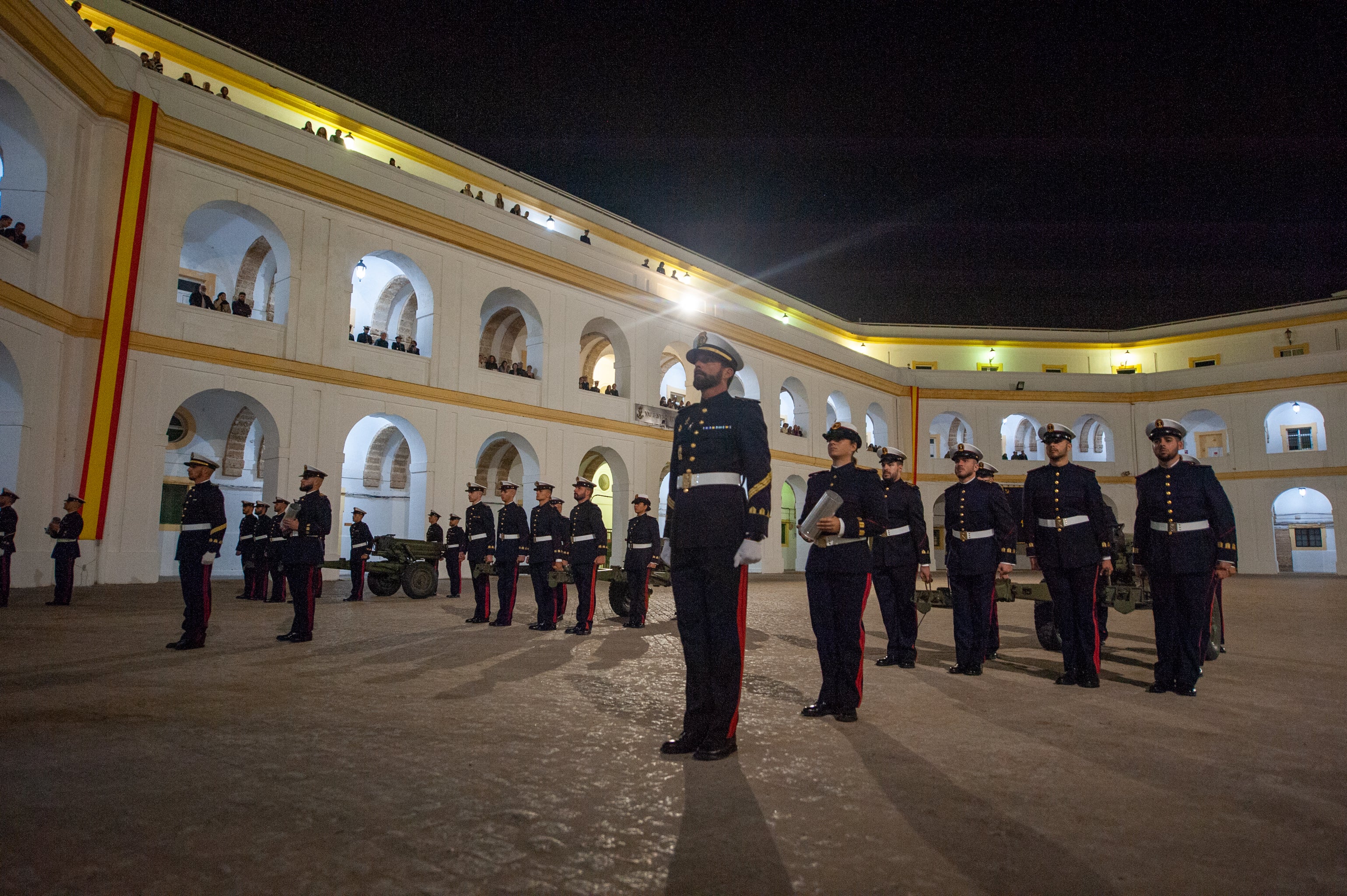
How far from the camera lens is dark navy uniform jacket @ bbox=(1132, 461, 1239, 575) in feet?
18.9

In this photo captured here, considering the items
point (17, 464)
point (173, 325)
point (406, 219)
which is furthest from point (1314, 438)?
point (17, 464)

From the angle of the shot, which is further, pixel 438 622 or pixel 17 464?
pixel 17 464

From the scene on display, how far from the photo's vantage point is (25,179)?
12.8 m

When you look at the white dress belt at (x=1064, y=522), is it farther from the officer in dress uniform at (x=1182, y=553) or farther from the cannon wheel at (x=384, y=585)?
the cannon wheel at (x=384, y=585)

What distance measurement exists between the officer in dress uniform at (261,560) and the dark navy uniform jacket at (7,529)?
10.1 ft

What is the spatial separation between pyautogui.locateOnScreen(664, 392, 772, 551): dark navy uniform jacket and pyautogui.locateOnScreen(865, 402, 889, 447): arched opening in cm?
2917

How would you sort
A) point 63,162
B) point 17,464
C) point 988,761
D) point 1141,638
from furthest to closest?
1. point 63,162
2. point 17,464
3. point 1141,638
4. point 988,761

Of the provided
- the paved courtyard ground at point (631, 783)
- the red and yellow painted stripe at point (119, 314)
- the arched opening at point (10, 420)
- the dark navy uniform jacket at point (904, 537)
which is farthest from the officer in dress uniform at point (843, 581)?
the red and yellow painted stripe at point (119, 314)

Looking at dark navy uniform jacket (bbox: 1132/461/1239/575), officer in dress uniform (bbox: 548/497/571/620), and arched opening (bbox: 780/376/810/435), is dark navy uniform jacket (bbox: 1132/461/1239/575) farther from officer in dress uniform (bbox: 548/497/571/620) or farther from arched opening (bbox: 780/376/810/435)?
arched opening (bbox: 780/376/810/435)

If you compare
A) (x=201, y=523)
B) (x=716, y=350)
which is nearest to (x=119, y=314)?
(x=201, y=523)

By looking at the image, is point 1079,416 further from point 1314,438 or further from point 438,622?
point 438,622

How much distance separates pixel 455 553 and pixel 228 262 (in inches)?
447

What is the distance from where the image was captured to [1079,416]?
112 ft

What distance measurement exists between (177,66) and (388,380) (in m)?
11.1
